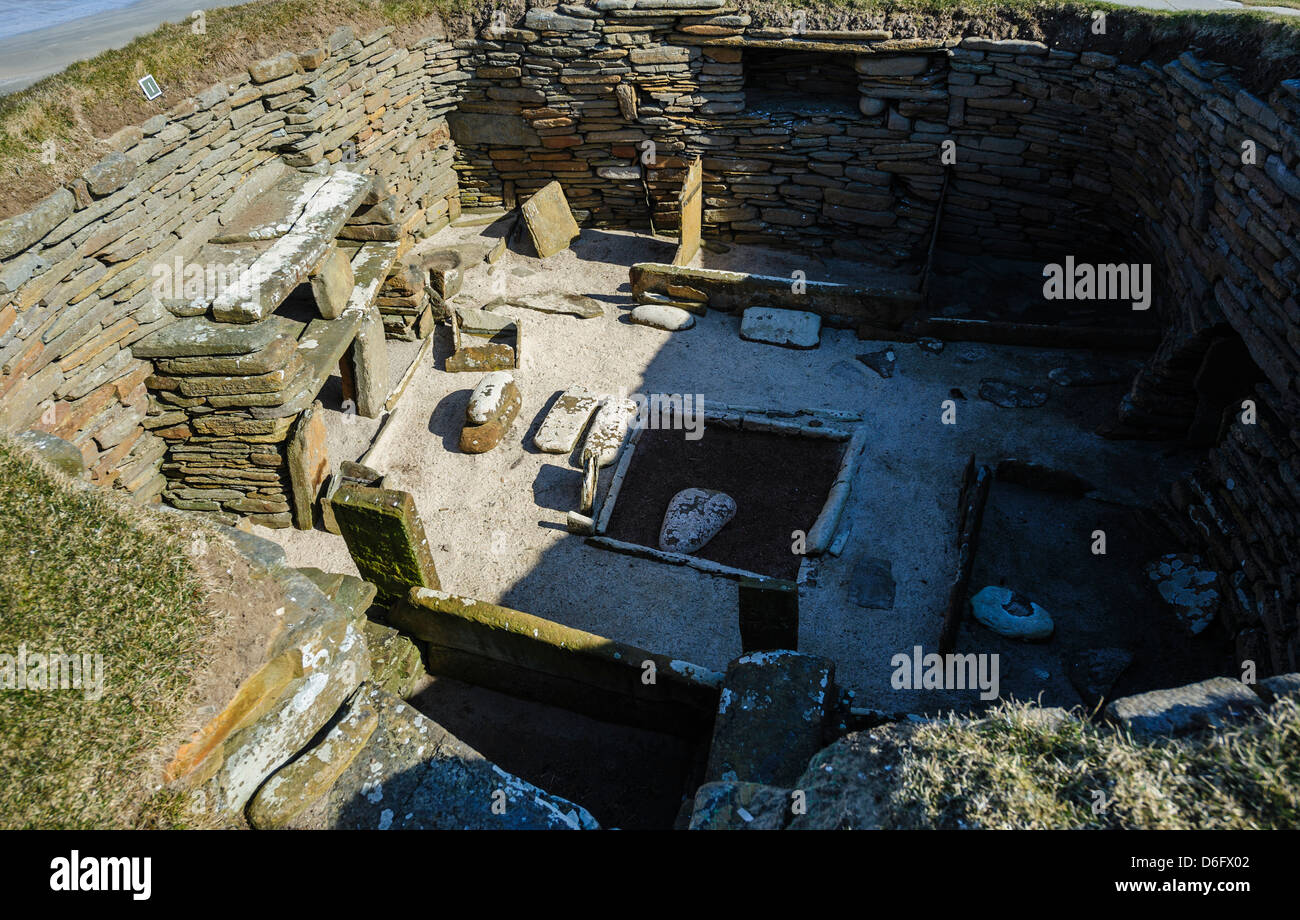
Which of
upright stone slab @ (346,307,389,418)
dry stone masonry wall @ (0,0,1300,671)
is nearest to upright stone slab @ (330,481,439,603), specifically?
dry stone masonry wall @ (0,0,1300,671)

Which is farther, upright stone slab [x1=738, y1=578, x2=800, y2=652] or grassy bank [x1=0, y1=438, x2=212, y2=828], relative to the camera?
upright stone slab [x1=738, y1=578, x2=800, y2=652]

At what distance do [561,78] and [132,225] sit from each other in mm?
6006

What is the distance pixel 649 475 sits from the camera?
330 inches

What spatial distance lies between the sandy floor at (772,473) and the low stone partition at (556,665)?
0.67 meters

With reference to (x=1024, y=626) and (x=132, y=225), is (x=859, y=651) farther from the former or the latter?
(x=132, y=225)

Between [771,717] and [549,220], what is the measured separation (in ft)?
27.6

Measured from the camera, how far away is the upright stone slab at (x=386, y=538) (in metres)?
6.35

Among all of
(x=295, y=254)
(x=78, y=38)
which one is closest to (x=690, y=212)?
(x=295, y=254)

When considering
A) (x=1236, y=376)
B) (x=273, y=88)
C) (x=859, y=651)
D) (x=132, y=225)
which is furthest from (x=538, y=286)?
(x=1236, y=376)

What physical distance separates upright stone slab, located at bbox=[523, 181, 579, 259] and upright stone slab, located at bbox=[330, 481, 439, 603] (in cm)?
590

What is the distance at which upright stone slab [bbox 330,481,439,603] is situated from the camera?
20.8ft

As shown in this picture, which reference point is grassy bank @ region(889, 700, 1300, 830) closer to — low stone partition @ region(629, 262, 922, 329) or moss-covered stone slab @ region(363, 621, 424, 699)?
moss-covered stone slab @ region(363, 621, 424, 699)

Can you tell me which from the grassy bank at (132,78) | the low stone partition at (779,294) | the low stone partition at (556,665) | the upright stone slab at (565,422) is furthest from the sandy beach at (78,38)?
the low stone partition at (556,665)

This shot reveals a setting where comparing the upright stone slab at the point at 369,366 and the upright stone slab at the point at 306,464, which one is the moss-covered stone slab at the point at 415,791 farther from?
the upright stone slab at the point at 369,366
